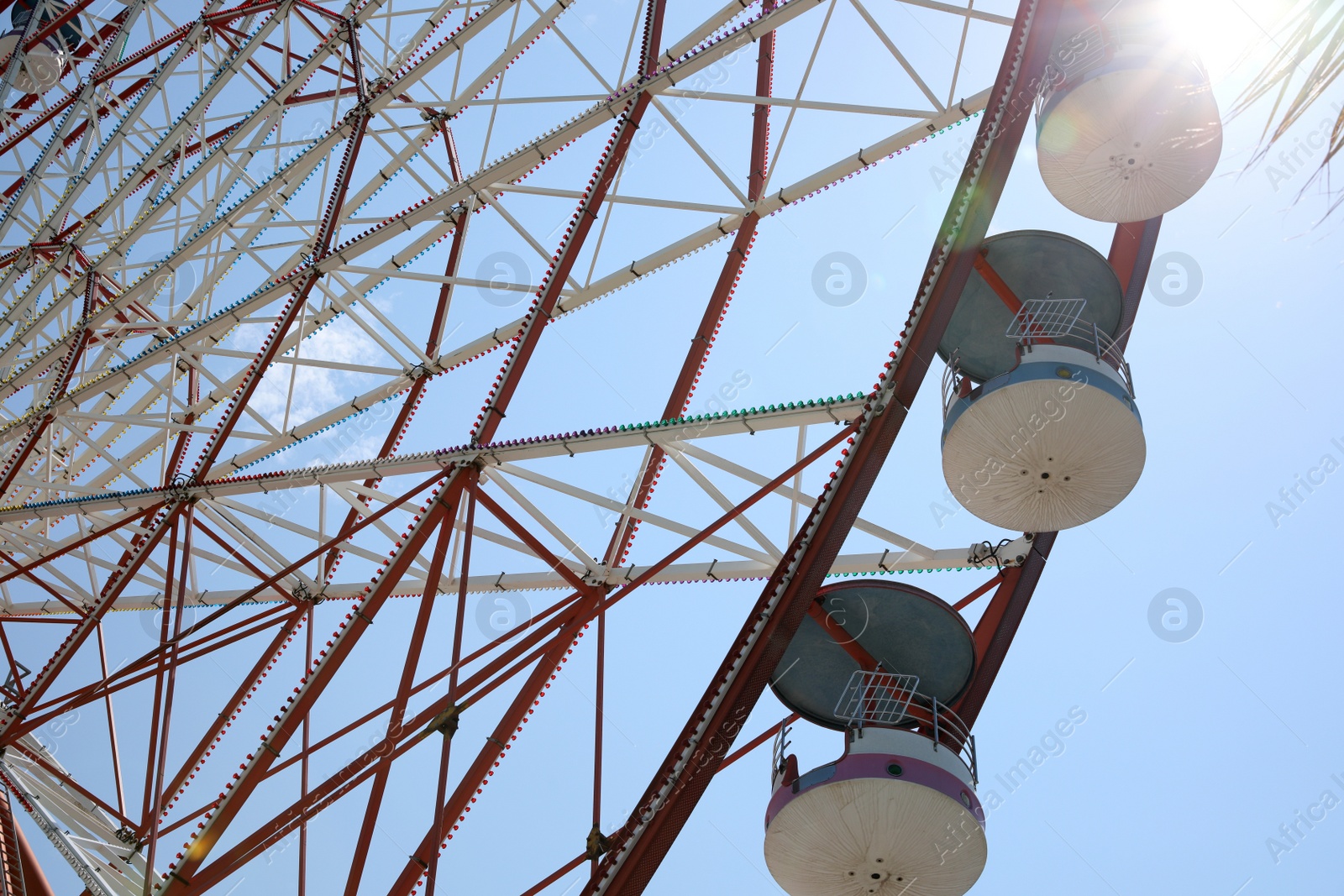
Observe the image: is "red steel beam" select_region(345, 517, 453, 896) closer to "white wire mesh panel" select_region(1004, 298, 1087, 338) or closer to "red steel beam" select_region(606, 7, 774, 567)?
"red steel beam" select_region(606, 7, 774, 567)

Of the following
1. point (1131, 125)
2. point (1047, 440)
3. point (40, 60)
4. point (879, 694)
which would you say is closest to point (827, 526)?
point (1047, 440)

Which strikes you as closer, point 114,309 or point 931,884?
point 931,884

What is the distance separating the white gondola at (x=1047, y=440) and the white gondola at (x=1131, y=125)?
1796 millimetres

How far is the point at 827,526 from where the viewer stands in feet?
28.7

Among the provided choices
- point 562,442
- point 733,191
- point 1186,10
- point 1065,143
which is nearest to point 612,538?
point 562,442

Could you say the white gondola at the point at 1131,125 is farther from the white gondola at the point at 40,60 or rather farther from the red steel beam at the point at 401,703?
the white gondola at the point at 40,60

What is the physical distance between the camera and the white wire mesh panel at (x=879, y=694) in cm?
997

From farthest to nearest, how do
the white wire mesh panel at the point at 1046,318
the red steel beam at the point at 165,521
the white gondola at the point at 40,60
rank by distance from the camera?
the white gondola at the point at 40,60
the red steel beam at the point at 165,521
the white wire mesh panel at the point at 1046,318

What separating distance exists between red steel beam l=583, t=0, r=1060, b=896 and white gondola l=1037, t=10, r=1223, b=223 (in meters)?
0.71

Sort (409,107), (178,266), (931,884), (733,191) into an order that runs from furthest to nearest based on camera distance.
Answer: (178,266)
(409,107)
(733,191)
(931,884)

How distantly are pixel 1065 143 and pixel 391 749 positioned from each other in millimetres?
8137

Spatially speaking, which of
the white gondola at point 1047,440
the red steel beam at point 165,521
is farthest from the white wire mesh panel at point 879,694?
the red steel beam at point 165,521

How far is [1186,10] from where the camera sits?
1079 centimetres

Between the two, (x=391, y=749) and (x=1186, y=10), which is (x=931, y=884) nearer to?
(x=391, y=749)
